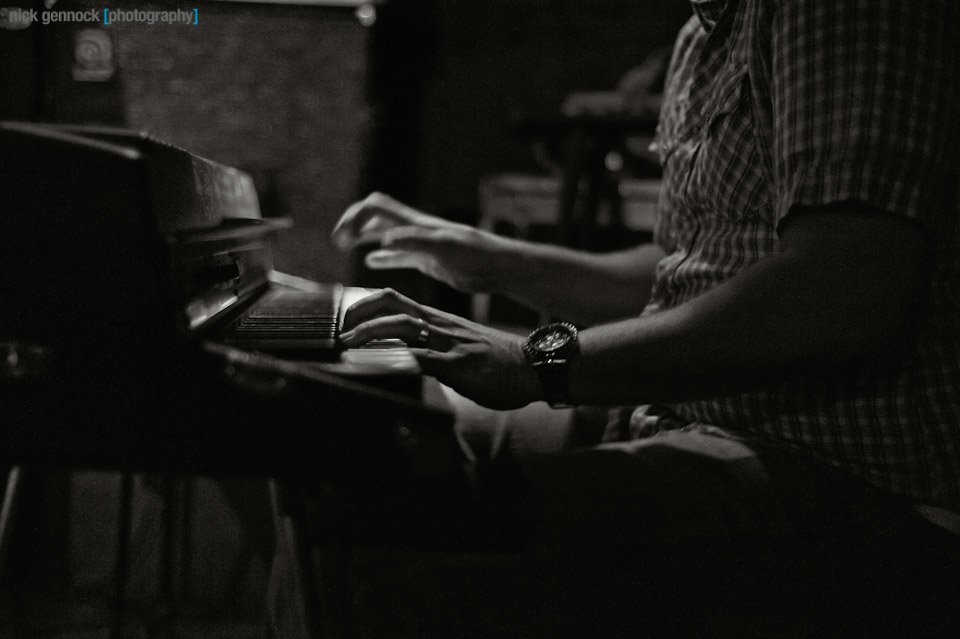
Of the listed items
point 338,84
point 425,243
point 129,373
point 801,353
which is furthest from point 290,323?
point 338,84

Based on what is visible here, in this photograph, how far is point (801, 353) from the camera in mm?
794

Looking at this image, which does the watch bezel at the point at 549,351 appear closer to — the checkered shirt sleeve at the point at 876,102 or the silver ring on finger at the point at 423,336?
the silver ring on finger at the point at 423,336

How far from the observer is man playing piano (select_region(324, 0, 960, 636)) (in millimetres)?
786

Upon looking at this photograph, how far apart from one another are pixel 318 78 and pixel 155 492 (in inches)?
93.8

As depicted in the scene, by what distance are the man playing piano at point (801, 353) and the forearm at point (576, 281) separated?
0.47 m

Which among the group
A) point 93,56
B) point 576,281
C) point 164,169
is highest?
point 93,56

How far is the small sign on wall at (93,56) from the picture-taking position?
4.51ft

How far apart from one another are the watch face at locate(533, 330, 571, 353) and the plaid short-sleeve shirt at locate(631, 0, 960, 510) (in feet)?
0.66

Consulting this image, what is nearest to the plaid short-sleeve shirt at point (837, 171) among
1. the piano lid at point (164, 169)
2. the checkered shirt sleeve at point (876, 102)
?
the checkered shirt sleeve at point (876, 102)

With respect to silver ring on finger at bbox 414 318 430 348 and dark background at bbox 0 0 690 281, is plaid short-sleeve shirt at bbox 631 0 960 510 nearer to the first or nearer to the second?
silver ring on finger at bbox 414 318 430 348

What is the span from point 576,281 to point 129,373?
1.00 meters

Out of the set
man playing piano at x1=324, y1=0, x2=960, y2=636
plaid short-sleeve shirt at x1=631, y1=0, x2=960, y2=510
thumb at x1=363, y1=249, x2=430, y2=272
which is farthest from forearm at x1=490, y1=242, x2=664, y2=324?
man playing piano at x1=324, y1=0, x2=960, y2=636

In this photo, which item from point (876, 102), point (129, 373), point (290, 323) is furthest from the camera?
point (290, 323)

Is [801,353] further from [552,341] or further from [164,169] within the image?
[164,169]
